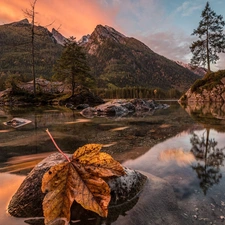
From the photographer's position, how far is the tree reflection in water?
318 cm

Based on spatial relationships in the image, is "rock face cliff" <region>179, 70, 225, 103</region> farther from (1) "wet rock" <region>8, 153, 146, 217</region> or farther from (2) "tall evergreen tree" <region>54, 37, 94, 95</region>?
(1) "wet rock" <region>8, 153, 146, 217</region>

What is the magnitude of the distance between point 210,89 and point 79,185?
108ft

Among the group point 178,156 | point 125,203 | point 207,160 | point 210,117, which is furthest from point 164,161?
point 210,117

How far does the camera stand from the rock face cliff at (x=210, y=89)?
1161 inches

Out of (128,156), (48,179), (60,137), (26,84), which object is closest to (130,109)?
(60,137)

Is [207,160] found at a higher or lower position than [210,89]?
lower

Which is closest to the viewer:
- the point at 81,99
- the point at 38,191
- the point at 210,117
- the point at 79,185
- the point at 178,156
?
the point at 79,185

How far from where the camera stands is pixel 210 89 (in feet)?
100

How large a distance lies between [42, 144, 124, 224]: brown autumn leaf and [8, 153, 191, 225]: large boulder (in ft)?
3.60

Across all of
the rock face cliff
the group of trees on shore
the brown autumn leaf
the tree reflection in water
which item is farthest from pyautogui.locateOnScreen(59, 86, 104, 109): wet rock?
the brown autumn leaf

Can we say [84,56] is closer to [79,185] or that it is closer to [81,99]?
[81,99]

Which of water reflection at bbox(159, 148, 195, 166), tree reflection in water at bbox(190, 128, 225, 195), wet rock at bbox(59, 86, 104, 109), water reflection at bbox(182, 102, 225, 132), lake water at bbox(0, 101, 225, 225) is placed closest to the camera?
lake water at bbox(0, 101, 225, 225)

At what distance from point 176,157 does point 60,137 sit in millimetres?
3811

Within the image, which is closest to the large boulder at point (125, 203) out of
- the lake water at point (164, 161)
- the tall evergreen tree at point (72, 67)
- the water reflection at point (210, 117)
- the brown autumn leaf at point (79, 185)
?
the lake water at point (164, 161)
